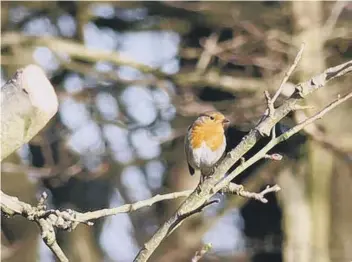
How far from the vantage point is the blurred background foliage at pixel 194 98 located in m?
6.22

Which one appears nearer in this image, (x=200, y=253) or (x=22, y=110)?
(x=22, y=110)

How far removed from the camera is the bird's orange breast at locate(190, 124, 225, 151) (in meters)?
3.39

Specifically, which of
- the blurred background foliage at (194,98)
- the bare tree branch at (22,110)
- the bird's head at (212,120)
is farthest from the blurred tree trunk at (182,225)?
the bare tree branch at (22,110)

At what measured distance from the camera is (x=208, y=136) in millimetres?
3420

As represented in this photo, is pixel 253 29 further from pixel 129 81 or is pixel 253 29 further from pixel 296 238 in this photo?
pixel 296 238

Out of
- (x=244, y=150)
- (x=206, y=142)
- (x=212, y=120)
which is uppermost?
(x=212, y=120)

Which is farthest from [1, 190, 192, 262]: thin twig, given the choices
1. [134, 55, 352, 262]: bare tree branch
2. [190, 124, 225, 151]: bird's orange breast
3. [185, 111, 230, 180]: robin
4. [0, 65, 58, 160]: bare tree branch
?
[190, 124, 225, 151]: bird's orange breast

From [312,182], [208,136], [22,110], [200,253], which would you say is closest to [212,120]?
[208,136]

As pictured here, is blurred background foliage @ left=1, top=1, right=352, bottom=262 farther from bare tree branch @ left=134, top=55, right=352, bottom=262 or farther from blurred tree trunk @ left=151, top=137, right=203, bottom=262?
bare tree branch @ left=134, top=55, right=352, bottom=262

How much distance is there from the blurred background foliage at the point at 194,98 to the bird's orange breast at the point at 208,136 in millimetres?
2238

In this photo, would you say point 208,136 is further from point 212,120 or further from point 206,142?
point 212,120

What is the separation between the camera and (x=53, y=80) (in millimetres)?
7059

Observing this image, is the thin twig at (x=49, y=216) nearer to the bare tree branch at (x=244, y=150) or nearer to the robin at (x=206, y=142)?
the bare tree branch at (x=244, y=150)

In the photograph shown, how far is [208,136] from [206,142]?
0.03 m
